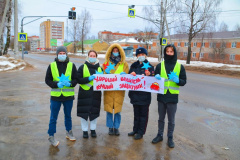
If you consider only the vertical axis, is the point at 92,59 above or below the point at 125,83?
above

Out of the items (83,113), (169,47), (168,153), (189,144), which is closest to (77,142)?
(83,113)

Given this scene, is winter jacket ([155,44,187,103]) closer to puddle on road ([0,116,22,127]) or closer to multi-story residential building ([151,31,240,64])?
→ puddle on road ([0,116,22,127])

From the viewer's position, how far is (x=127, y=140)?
4383 mm

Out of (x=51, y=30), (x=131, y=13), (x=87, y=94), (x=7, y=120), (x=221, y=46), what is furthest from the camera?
(x=51, y=30)

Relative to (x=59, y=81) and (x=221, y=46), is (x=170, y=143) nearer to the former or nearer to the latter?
(x=59, y=81)

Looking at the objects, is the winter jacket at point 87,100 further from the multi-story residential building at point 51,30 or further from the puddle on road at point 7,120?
the multi-story residential building at point 51,30

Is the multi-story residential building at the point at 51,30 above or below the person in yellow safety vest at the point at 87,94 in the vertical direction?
above

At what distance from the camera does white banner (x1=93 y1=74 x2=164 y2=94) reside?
14.4ft

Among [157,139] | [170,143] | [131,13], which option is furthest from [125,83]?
[131,13]

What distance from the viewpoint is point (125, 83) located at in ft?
14.8

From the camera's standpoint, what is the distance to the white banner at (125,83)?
438cm

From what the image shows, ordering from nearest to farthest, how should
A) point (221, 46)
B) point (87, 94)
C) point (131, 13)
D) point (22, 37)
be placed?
point (87, 94)
point (22, 37)
point (131, 13)
point (221, 46)

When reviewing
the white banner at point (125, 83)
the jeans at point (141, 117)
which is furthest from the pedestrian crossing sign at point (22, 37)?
the jeans at point (141, 117)

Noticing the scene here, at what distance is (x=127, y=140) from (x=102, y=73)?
155 centimetres
